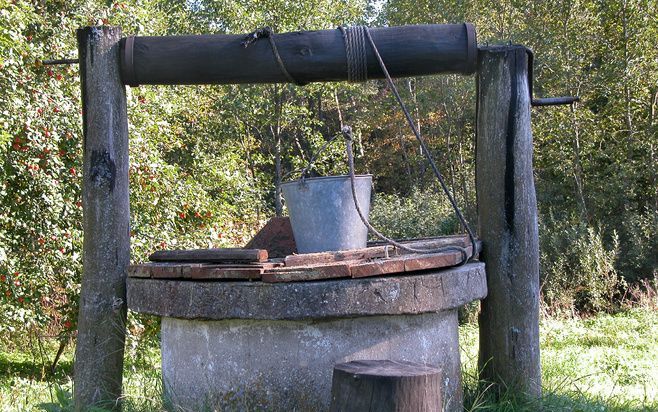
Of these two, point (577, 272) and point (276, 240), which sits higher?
point (276, 240)

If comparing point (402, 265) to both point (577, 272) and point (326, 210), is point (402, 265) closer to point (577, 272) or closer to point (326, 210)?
point (326, 210)

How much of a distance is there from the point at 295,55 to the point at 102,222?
4.76 feet

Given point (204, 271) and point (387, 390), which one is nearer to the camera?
point (387, 390)

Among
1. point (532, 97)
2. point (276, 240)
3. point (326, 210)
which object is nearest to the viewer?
point (326, 210)

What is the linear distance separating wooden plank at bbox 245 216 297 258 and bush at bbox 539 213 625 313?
7795 mm

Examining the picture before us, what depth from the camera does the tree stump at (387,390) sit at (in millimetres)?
2793

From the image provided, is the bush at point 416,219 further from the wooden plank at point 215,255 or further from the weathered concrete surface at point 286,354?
the weathered concrete surface at point 286,354

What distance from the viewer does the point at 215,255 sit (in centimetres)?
412

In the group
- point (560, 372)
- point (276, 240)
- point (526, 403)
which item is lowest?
point (560, 372)

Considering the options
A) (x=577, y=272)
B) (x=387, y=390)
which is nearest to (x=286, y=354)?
(x=387, y=390)

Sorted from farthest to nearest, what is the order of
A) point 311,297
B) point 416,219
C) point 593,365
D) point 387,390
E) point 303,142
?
1. point 303,142
2. point 416,219
3. point 593,365
4. point 311,297
5. point 387,390

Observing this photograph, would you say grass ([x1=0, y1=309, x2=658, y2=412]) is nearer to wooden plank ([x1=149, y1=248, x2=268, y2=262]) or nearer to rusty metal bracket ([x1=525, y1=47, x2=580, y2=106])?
wooden plank ([x1=149, y1=248, x2=268, y2=262])

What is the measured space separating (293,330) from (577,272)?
9.82m

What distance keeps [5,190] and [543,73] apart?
9998mm
